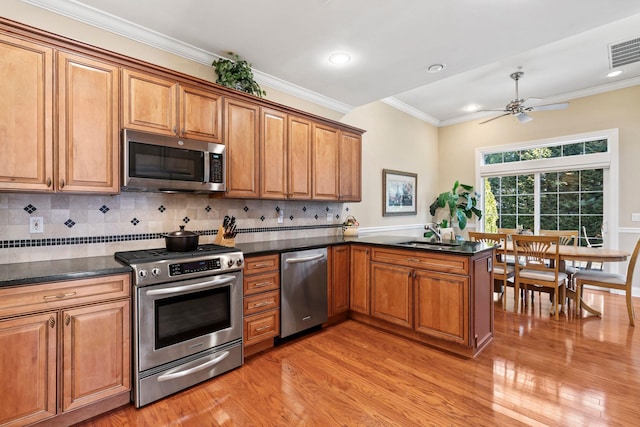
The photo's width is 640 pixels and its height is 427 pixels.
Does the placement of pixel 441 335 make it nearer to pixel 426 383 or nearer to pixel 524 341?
pixel 426 383

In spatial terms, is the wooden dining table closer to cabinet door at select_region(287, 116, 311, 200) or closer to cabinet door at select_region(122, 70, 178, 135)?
cabinet door at select_region(287, 116, 311, 200)

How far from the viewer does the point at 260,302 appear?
268cm

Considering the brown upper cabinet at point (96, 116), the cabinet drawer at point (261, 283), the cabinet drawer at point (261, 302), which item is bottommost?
the cabinet drawer at point (261, 302)

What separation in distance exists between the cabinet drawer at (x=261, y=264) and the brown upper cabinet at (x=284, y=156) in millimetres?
672

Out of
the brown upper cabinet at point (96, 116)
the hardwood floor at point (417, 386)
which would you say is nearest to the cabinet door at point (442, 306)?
the hardwood floor at point (417, 386)

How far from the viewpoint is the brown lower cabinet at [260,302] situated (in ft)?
8.48

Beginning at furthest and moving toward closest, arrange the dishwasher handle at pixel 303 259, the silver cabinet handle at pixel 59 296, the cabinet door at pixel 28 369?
1. the dishwasher handle at pixel 303 259
2. the silver cabinet handle at pixel 59 296
3. the cabinet door at pixel 28 369

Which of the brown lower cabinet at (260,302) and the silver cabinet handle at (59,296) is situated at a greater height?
the silver cabinet handle at (59,296)

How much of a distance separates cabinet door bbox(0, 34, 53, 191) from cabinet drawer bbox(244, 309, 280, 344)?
1746 mm

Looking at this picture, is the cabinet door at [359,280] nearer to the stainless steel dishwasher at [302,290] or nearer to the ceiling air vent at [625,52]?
the stainless steel dishwasher at [302,290]

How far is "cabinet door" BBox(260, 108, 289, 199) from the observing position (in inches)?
119

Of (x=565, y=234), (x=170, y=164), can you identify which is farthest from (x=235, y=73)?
(x=565, y=234)

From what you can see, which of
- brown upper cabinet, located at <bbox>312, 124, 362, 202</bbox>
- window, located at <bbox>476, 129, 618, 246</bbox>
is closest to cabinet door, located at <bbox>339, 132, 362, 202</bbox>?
brown upper cabinet, located at <bbox>312, 124, 362, 202</bbox>

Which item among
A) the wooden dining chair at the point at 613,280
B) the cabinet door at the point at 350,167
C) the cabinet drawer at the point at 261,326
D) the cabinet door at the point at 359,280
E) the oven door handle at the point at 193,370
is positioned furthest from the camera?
the cabinet door at the point at 350,167
